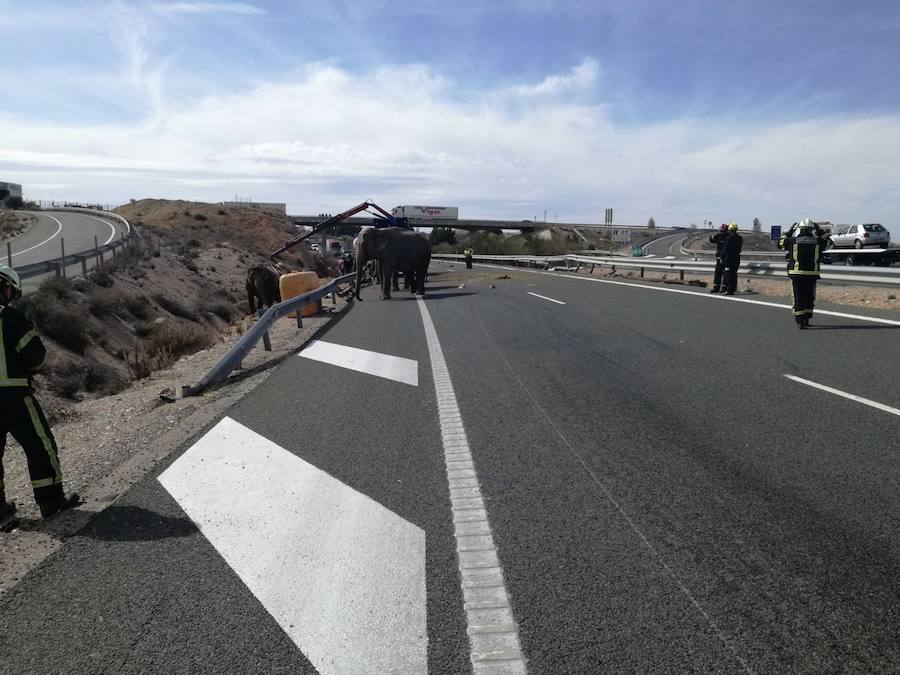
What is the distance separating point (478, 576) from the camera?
3.65 m

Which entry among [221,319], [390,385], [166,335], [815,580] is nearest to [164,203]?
[221,319]

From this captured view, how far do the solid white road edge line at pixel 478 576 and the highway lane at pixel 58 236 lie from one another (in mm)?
31220

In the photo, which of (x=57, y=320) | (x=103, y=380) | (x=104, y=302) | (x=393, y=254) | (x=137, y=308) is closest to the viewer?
(x=103, y=380)

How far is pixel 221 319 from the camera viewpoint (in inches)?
1144

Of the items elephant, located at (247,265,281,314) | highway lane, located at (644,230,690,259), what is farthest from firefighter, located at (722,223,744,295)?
highway lane, located at (644,230,690,259)

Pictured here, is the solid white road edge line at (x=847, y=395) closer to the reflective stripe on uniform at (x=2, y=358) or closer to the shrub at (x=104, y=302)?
the reflective stripe on uniform at (x=2, y=358)

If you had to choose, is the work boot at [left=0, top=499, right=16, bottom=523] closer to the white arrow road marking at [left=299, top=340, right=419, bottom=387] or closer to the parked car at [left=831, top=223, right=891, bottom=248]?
the white arrow road marking at [left=299, top=340, right=419, bottom=387]

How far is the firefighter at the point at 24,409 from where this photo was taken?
15.8 ft

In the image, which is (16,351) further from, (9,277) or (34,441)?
(34,441)

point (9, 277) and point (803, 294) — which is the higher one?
point (9, 277)

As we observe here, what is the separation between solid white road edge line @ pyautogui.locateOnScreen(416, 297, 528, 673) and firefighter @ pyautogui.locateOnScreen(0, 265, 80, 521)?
2663mm

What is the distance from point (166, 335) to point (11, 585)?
14.3 metres

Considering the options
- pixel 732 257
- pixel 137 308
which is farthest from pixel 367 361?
pixel 137 308

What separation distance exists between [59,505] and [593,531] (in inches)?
138
